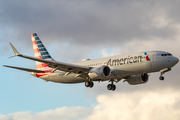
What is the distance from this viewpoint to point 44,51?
55.9m

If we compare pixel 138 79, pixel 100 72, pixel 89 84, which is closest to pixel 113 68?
pixel 100 72

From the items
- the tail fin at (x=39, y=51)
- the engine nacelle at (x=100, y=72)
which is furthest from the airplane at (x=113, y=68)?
the tail fin at (x=39, y=51)

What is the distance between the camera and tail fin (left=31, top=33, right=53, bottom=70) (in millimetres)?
54625

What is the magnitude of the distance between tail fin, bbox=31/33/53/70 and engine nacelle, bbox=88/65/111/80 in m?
12.1

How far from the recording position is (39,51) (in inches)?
2208

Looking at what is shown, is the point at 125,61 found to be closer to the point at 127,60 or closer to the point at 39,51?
the point at 127,60

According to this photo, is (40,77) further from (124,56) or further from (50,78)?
(124,56)

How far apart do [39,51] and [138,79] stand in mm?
18816

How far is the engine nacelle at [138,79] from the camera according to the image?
167 ft

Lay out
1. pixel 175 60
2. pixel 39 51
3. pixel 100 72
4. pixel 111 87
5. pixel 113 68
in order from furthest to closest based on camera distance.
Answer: pixel 39 51 → pixel 111 87 → pixel 113 68 → pixel 100 72 → pixel 175 60

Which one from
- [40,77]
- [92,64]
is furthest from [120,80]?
[40,77]

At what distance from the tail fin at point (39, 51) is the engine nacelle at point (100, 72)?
12.1m

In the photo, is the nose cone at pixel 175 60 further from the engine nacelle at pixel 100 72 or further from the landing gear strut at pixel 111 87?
the landing gear strut at pixel 111 87

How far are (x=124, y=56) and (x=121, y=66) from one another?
1656 mm
